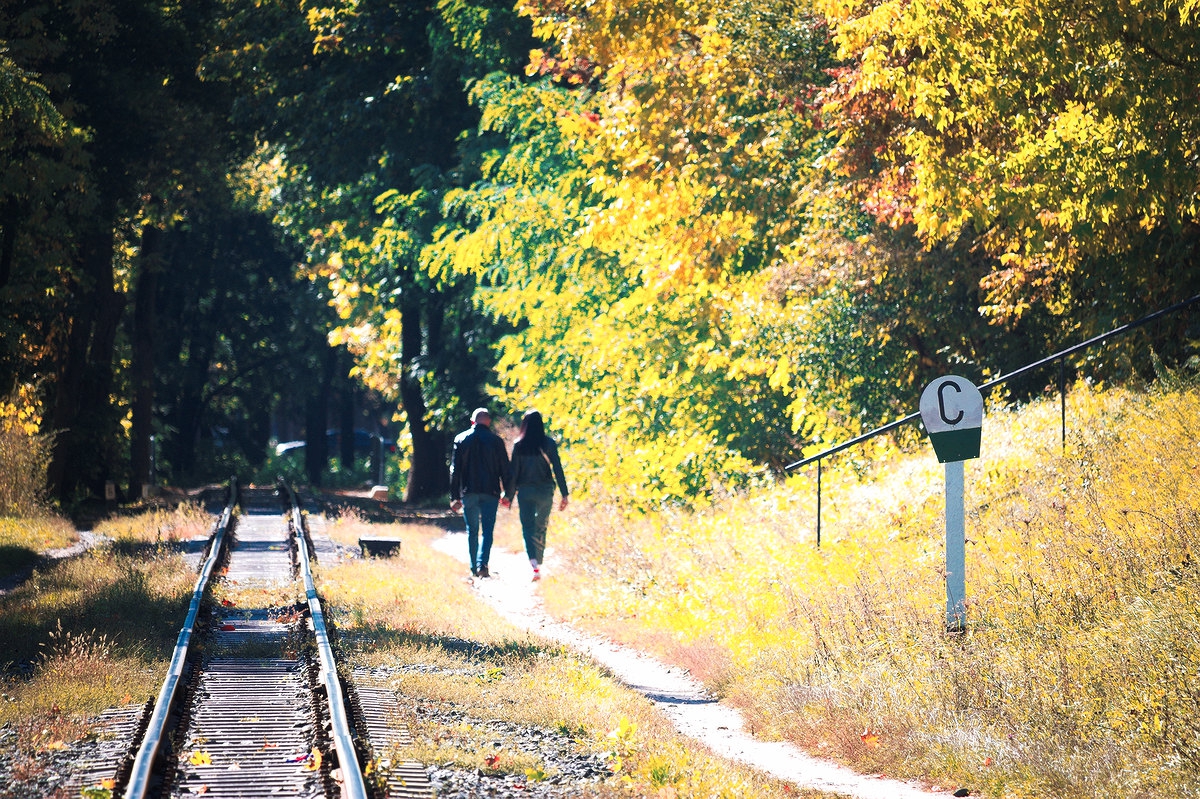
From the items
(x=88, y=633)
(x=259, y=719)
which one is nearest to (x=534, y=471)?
(x=88, y=633)

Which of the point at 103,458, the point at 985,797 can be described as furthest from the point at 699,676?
the point at 103,458

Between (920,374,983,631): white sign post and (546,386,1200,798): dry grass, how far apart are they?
0.97 feet

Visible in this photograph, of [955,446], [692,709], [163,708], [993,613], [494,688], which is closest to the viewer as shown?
[163,708]

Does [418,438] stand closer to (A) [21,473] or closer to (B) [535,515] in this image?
(A) [21,473]

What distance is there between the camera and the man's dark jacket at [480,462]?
690 inches

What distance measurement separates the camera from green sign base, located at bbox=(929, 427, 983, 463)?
9836 mm

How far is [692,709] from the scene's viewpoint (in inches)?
451

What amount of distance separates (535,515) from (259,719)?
8742 mm

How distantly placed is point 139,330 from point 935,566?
29.6m

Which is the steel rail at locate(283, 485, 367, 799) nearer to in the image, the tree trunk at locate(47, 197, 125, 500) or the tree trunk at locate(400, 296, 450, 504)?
the tree trunk at locate(47, 197, 125, 500)

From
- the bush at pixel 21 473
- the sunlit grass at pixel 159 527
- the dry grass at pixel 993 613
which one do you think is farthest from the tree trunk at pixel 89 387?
the dry grass at pixel 993 613

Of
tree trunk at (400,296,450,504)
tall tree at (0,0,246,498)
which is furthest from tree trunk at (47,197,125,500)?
tree trunk at (400,296,450,504)

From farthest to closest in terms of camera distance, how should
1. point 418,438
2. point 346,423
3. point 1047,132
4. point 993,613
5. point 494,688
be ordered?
point 346,423 < point 418,438 < point 1047,132 < point 494,688 < point 993,613

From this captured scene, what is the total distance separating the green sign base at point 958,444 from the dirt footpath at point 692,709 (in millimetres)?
2348
